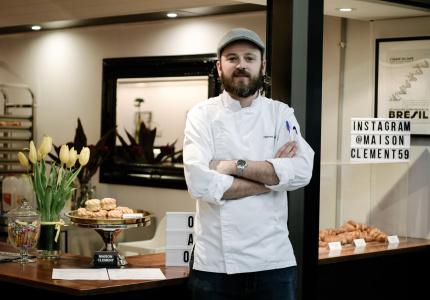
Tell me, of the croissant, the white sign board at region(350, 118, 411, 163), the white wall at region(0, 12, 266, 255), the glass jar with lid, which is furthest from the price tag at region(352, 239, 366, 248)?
the white wall at region(0, 12, 266, 255)

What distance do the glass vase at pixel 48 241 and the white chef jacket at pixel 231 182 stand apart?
2.83 feet

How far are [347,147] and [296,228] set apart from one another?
89cm

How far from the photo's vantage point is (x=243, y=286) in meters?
3.03

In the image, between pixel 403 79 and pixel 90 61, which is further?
pixel 90 61

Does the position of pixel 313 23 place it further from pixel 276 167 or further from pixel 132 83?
pixel 132 83

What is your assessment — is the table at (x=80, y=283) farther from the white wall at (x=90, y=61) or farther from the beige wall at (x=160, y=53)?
the white wall at (x=90, y=61)

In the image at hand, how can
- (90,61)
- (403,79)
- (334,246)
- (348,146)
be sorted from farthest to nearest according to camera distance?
→ 1. (90,61)
2. (403,79)
3. (348,146)
4. (334,246)

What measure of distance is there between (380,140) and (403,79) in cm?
48

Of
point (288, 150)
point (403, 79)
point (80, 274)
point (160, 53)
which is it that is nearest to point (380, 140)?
point (403, 79)

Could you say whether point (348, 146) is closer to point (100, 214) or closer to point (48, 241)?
point (100, 214)

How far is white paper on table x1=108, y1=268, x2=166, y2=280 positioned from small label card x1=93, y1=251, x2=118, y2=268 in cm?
7

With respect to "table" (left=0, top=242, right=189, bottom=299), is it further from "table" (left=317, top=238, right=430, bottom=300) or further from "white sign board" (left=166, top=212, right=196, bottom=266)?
"table" (left=317, top=238, right=430, bottom=300)

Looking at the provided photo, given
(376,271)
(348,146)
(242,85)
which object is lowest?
(376,271)

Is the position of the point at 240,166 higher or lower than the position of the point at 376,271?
higher
